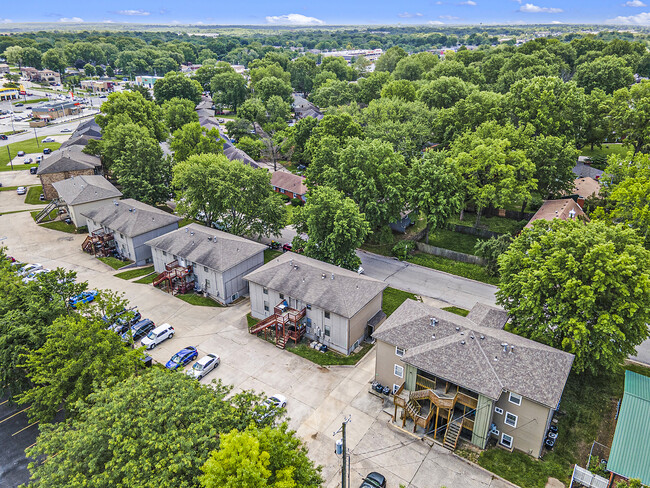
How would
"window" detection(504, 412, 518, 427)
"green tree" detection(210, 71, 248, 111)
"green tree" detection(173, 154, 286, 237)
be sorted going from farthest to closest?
"green tree" detection(210, 71, 248, 111)
"green tree" detection(173, 154, 286, 237)
"window" detection(504, 412, 518, 427)

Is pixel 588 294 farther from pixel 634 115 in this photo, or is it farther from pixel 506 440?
pixel 634 115

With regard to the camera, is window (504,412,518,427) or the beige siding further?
window (504,412,518,427)

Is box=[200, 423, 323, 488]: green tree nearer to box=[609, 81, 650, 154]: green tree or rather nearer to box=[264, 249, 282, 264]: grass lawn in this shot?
box=[264, 249, 282, 264]: grass lawn

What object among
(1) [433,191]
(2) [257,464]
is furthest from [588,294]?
(2) [257,464]

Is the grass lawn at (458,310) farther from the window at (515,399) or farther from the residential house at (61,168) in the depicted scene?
the residential house at (61,168)

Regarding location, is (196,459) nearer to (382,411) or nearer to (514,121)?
(382,411)

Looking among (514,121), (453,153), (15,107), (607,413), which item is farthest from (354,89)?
(15,107)

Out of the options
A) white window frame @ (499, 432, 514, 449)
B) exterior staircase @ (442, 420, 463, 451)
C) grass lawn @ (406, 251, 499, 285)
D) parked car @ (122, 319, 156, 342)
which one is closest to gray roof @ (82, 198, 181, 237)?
parked car @ (122, 319, 156, 342)
